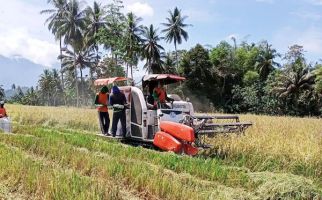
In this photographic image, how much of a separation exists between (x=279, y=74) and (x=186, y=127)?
4231 cm

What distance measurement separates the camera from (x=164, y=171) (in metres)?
7.08

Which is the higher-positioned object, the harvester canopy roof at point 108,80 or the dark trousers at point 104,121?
the harvester canopy roof at point 108,80

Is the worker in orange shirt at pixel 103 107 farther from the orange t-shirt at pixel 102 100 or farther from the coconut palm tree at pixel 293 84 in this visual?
the coconut palm tree at pixel 293 84

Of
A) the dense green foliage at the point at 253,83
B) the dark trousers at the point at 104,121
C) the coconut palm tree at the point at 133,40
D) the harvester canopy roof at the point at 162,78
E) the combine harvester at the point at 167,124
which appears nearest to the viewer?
the combine harvester at the point at 167,124

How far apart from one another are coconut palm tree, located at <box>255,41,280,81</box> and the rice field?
45920mm

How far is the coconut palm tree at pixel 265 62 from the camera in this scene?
55625 mm

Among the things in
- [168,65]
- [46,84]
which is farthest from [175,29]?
[46,84]

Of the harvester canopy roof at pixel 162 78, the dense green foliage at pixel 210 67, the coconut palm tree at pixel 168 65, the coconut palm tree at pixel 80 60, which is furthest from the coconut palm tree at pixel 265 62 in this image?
the harvester canopy roof at pixel 162 78

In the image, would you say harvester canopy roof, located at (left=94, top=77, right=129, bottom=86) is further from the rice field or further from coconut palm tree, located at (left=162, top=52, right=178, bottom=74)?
coconut palm tree, located at (left=162, top=52, right=178, bottom=74)

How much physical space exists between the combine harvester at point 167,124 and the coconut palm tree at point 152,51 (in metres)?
38.4

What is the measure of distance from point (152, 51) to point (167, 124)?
4216 cm

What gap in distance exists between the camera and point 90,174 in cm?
676

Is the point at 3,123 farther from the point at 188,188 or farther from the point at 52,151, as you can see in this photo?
the point at 188,188

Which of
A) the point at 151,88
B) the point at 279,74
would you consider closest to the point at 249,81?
the point at 279,74
